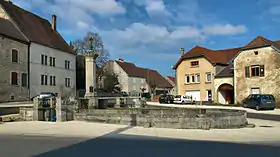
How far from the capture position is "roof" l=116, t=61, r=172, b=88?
255 feet

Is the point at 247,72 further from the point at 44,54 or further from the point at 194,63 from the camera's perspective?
the point at 44,54

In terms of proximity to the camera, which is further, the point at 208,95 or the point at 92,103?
the point at 208,95

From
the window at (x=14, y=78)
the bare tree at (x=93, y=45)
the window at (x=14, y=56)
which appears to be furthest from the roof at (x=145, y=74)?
the window at (x=14, y=78)

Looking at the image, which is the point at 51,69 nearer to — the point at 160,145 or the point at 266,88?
the point at 266,88

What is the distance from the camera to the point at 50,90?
145 feet

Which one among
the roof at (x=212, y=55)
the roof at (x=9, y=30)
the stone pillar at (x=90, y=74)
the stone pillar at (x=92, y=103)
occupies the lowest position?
the stone pillar at (x=92, y=103)

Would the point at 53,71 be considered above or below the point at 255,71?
above

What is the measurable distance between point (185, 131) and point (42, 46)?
1326 inches

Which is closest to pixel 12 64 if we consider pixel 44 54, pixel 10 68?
pixel 10 68

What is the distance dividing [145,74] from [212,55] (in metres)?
37.2

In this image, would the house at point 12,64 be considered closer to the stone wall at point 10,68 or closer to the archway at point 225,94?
the stone wall at point 10,68

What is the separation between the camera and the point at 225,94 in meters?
45.5

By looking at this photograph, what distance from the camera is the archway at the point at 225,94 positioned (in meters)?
44.9

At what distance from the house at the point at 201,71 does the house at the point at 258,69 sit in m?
4.39
